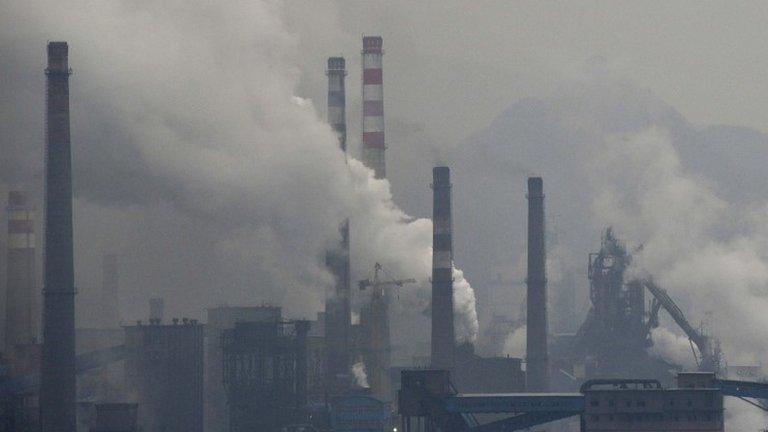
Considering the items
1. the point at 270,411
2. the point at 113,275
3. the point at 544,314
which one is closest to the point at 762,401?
the point at 544,314

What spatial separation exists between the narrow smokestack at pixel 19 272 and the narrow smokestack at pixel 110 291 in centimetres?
2158

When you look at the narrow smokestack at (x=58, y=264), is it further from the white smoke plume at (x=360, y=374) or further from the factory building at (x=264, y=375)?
the white smoke plume at (x=360, y=374)

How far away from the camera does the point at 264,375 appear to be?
285 ft

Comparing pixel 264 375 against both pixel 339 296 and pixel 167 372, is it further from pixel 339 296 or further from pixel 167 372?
pixel 339 296

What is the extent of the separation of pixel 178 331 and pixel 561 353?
1273 inches

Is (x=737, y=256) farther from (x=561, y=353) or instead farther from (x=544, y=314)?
(x=544, y=314)

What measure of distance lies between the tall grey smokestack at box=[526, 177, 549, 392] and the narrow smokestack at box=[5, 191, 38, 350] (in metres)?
25.2

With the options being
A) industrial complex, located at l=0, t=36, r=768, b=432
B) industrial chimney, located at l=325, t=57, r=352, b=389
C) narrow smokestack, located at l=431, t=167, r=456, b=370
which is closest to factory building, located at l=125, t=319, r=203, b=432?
industrial complex, located at l=0, t=36, r=768, b=432

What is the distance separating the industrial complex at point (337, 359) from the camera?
6769 centimetres

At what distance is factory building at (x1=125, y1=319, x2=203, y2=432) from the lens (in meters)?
90.0

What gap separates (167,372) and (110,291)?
1432 inches

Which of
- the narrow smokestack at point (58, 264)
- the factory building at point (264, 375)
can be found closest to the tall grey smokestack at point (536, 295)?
the factory building at point (264, 375)

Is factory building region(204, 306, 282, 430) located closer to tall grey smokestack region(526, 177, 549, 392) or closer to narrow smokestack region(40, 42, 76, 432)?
tall grey smokestack region(526, 177, 549, 392)

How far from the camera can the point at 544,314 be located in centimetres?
10012
